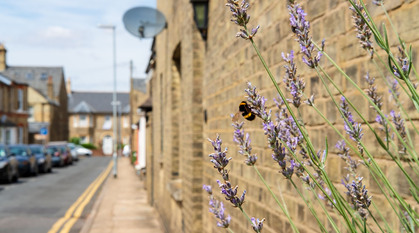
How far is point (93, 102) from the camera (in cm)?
9394

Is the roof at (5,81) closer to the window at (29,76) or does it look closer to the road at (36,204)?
the road at (36,204)

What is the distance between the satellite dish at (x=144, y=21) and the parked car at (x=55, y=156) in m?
29.4

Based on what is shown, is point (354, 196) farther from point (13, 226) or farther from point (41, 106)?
point (41, 106)

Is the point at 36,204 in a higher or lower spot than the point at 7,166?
lower

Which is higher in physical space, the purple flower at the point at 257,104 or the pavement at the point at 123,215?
the purple flower at the point at 257,104

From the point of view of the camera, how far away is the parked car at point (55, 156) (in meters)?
38.4

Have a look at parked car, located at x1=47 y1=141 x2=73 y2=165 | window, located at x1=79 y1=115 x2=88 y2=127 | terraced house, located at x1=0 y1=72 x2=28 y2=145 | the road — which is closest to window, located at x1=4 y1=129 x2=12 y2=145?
terraced house, located at x1=0 y1=72 x2=28 y2=145

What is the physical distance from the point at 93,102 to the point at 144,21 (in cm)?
8533

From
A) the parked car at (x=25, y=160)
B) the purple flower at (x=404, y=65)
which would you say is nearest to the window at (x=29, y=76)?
the parked car at (x=25, y=160)

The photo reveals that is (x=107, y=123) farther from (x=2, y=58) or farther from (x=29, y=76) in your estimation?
(x=2, y=58)

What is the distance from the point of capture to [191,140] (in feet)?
22.6

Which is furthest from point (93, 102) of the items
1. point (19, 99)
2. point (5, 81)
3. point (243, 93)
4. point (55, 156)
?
point (243, 93)

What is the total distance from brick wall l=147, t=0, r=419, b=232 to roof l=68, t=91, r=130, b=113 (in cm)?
8371

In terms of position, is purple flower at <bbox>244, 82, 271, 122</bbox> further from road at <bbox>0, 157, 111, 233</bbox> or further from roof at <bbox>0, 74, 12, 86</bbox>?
roof at <bbox>0, 74, 12, 86</bbox>
